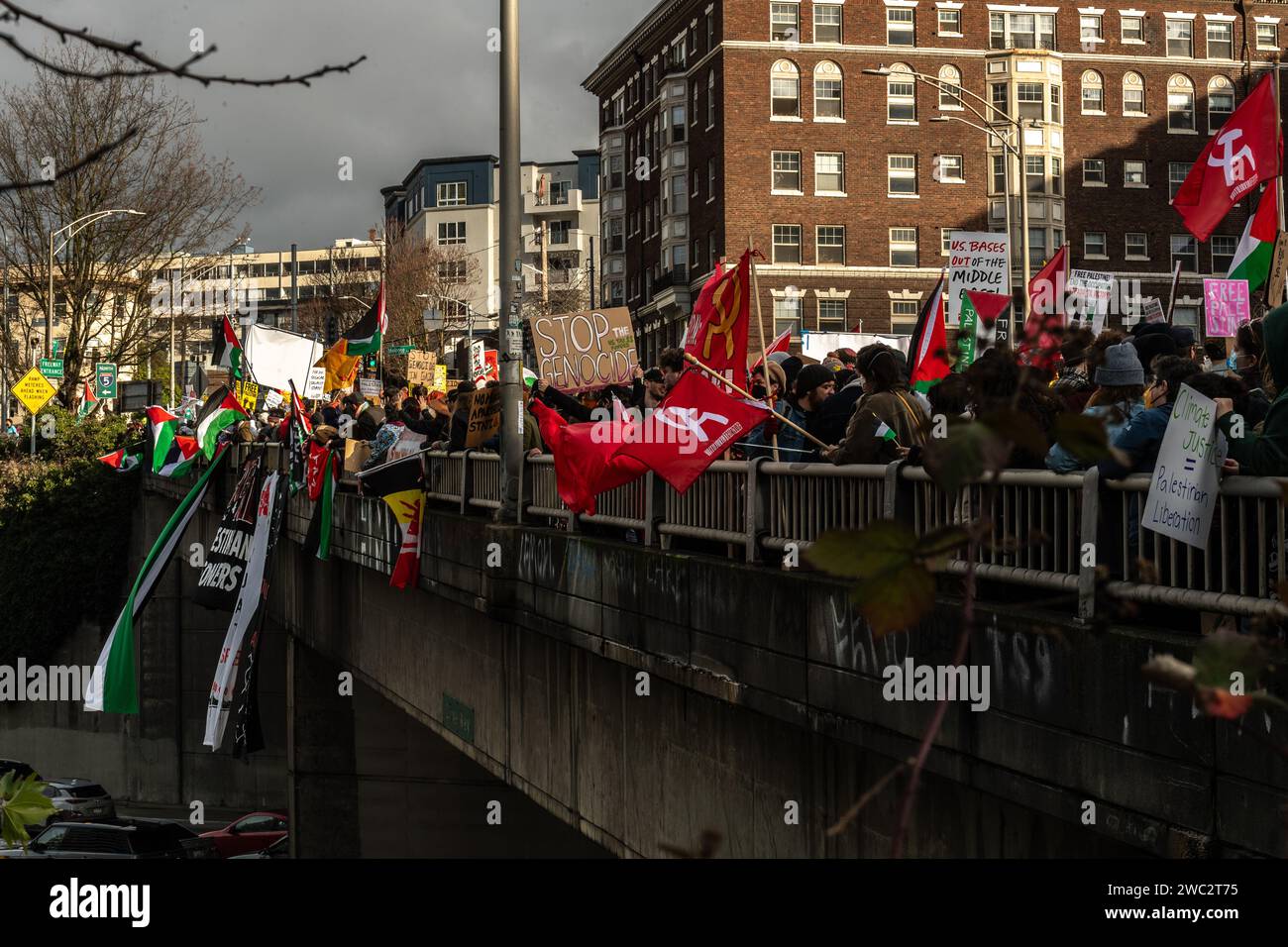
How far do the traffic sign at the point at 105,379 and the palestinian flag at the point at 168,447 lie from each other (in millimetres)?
13198

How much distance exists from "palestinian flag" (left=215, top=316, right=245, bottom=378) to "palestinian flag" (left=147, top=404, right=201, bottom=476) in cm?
873

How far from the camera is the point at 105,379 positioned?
50.4 metres

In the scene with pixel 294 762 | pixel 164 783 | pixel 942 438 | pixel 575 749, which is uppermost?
pixel 942 438

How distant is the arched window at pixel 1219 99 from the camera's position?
67625 mm

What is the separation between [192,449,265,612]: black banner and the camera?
2512cm

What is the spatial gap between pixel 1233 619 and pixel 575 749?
27.5 ft

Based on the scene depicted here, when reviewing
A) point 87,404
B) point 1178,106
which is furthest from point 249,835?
point 1178,106

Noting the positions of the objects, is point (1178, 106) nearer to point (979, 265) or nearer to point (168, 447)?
point (168, 447)

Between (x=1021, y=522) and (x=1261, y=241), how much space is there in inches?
245

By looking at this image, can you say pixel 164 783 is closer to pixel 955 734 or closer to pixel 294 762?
pixel 294 762

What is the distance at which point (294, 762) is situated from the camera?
1287 inches

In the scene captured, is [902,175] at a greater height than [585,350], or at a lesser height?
greater

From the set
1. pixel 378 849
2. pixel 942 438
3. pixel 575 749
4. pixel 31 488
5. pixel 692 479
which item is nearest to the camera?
pixel 942 438
